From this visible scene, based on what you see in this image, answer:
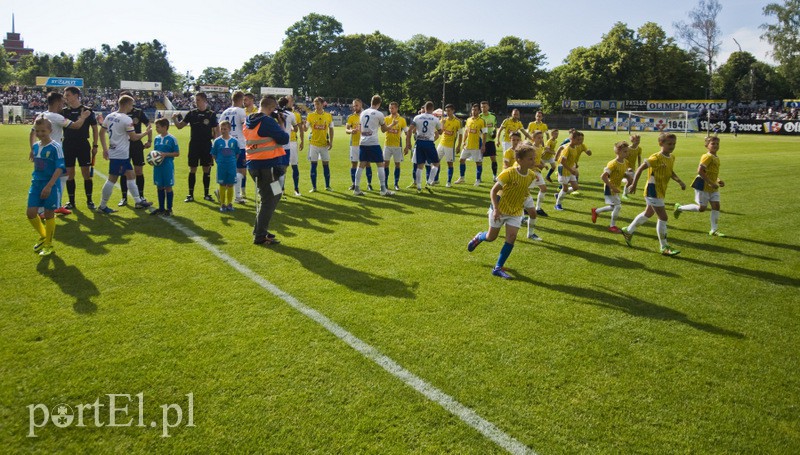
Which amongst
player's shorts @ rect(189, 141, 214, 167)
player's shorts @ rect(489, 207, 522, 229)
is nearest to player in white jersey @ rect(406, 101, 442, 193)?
player's shorts @ rect(189, 141, 214, 167)

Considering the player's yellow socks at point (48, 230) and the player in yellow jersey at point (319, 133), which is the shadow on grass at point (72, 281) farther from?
the player in yellow jersey at point (319, 133)

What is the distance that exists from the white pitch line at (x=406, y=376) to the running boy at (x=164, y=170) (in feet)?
14.1

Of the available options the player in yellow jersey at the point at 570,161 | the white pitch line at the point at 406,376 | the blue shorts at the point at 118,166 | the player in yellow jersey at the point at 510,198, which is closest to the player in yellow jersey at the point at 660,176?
the player in yellow jersey at the point at 510,198

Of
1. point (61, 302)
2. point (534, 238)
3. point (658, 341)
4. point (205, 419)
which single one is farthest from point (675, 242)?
point (61, 302)

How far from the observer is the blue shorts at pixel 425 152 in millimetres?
13289

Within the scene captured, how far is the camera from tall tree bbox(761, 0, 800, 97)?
63.4 meters

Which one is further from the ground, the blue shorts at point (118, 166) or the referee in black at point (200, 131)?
the referee in black at point (200, 131)

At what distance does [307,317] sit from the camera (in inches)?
195

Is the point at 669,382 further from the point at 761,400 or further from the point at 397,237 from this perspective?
the point at 397,237

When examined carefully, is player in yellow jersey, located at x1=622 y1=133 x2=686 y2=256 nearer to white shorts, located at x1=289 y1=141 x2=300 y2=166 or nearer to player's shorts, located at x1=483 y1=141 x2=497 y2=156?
player's shorts, located at x1=483 y1=141 x2=497 y2=156

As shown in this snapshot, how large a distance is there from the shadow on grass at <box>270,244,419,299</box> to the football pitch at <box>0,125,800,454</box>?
37mm

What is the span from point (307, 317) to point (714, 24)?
79.8 meters

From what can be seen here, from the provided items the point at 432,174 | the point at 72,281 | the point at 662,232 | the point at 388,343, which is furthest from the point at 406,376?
the point at 432,174

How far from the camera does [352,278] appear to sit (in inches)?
243
